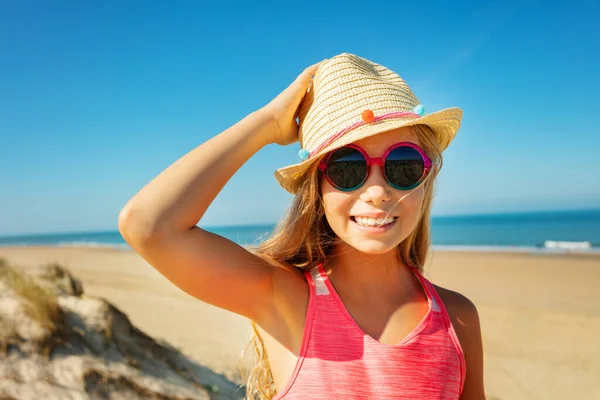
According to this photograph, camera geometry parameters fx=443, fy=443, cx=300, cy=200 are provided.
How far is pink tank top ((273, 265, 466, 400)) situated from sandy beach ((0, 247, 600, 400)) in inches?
41.7

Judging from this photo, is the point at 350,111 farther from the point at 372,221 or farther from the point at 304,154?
the point at 372,221

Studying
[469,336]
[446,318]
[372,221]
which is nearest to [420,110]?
[372,221]

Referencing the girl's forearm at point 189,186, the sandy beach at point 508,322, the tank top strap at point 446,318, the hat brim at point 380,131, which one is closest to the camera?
the girl's forearm at point 189,186

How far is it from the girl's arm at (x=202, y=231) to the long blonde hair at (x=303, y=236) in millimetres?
187

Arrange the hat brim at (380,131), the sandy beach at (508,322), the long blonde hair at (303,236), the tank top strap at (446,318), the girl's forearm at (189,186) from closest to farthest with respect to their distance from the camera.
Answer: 1. the girl's forearm at (189,186)
2. the hat brim at (380,131)
3. the tank top strap at (446,318)
4. the long blonde hair at (303,236)
5. the sandy beach at (508,322)

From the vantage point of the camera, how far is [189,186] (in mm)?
1474

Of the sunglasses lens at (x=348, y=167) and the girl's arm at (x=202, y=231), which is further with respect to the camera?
the sunglasses lens at (x=348, y=167)

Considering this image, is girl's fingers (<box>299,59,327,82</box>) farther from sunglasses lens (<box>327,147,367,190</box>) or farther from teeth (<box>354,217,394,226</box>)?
teeth (<box>354,217,394,226</box>)

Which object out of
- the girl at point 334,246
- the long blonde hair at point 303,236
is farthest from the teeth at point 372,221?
the long blonde hair at point 303,236

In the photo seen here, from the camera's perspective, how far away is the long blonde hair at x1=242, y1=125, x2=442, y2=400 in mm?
1821

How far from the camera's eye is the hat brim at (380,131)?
5.24 feet

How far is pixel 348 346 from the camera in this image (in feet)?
5.17

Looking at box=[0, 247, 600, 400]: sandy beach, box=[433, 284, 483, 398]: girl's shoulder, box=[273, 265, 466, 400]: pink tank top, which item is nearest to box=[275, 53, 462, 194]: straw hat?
box=[273, 265, 466, 400]: pink tank top

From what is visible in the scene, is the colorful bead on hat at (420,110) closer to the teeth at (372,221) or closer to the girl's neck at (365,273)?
the teeth at (372,221)
